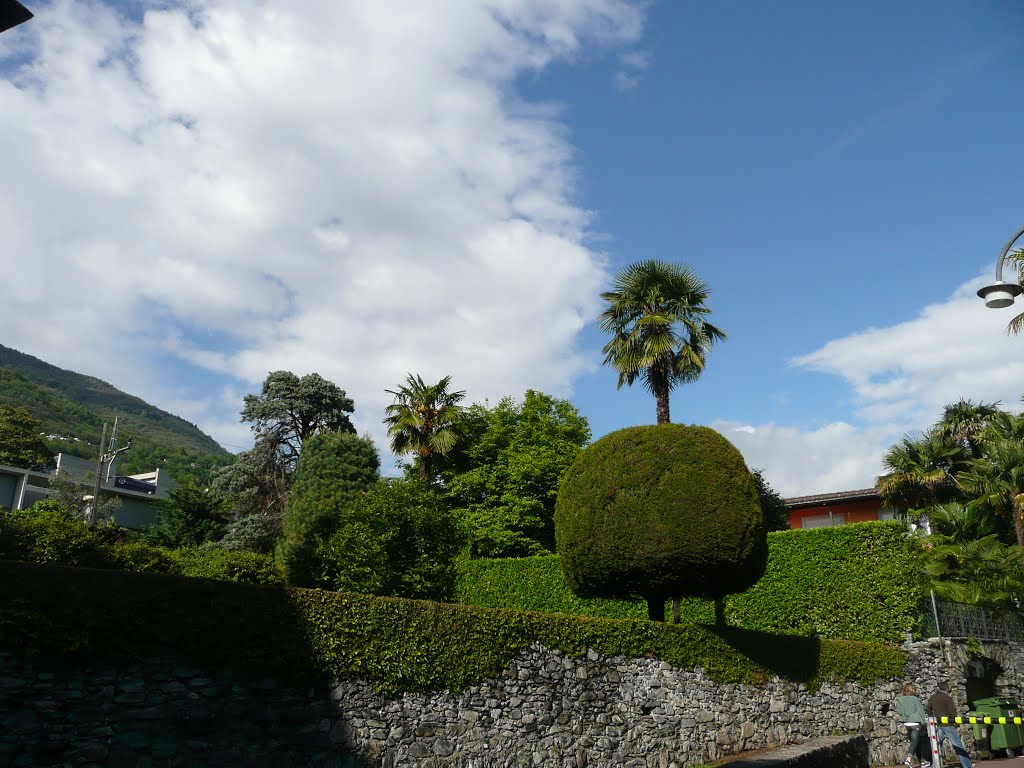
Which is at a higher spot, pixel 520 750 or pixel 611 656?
pixel 611 656

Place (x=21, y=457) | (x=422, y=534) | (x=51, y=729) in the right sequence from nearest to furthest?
(x=51, y=729), (x=422, y=534), (x=21, y=457)

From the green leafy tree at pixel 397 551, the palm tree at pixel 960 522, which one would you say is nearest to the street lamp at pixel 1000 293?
the green leafy tree at pixel 397 551

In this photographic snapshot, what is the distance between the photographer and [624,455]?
594 inches

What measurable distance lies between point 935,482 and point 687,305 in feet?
44.5

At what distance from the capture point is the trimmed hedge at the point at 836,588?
60.0 feet

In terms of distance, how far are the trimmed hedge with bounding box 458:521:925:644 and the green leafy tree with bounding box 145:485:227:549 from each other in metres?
26.2

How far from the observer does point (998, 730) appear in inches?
679

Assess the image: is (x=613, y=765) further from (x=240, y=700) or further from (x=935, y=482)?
(x=935, y=482)

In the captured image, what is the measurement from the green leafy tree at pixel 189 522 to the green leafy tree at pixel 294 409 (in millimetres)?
4843

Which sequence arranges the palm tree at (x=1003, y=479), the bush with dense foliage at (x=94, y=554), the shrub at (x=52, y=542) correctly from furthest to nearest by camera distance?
1. the palm tree at (x=1003, y=479)
2. the bush with dense foliage at (x=94, y=554)
3. the shrub at (x=52, y=542)

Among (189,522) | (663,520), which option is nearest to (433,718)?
(663,520)

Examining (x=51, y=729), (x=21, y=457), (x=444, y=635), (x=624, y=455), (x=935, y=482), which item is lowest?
(x=51, y=729)

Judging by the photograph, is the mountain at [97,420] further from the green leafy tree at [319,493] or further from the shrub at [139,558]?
the shrub at [139,558]

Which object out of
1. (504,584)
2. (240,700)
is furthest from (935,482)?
(240,700)
